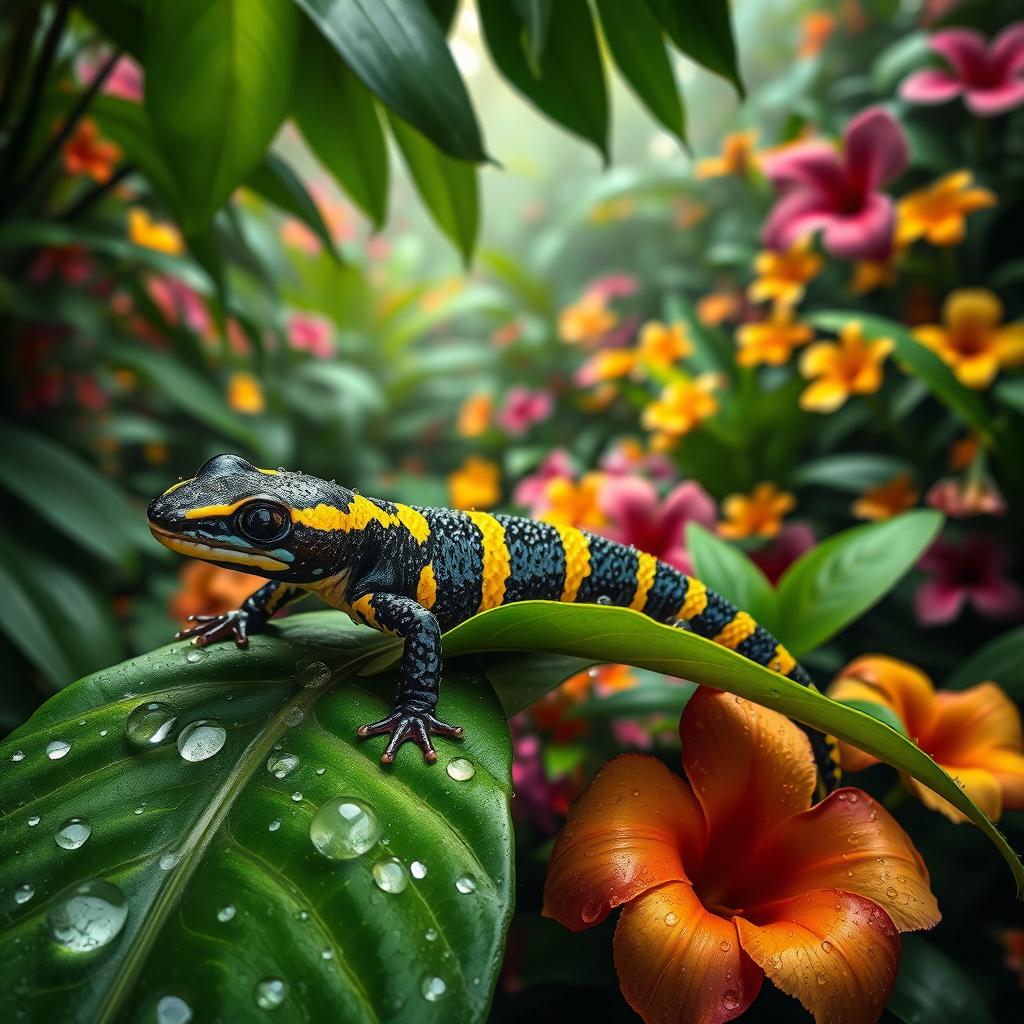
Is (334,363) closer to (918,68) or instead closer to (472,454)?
(472,454)

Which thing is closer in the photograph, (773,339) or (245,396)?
(773,339)

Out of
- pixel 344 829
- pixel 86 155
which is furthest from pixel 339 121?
pixel 344 829

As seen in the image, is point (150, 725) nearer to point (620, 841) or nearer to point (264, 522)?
point (264, 522)

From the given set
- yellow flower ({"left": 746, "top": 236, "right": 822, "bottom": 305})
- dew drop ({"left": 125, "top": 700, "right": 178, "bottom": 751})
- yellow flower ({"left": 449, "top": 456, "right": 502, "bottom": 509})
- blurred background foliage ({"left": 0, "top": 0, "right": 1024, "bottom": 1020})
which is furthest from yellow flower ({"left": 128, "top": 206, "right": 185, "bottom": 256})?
dew drop ({"left": 125, "top": 700, "right": 178, "bottom": 751})

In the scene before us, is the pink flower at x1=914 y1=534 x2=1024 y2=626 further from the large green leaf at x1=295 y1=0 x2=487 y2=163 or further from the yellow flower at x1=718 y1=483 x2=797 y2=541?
the large green leaf at x1=295 y1=0 x2=487 y2=163

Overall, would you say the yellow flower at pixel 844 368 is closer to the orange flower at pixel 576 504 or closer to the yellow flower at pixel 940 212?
the yellow flower at pixel 940 212

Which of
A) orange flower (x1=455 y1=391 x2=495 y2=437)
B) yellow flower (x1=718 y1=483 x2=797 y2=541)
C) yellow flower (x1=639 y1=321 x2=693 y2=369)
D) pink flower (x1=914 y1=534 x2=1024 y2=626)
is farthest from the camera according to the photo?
orange flower (x1=455 y1=391 x2=495 y2=437)
